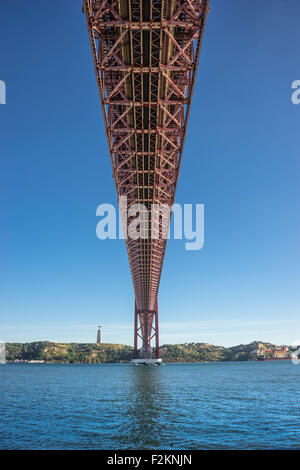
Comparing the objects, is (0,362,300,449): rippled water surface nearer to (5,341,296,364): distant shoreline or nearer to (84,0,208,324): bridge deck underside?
(84,0,208,324): bridge deck underside

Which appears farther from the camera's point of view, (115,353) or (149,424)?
(115,353)

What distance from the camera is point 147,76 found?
1495cm

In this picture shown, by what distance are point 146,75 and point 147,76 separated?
6cm

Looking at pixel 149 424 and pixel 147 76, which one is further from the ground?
pixel 147 76

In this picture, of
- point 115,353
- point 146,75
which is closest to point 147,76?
point 146,75

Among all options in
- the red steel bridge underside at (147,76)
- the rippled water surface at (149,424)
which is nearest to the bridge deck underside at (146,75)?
the red steel bridge underside at (147,76)

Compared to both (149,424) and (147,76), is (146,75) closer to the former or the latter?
(147,76)

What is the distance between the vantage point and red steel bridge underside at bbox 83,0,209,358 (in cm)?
1206

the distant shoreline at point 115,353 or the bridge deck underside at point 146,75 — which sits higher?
the bridge deck underside at point 146,75

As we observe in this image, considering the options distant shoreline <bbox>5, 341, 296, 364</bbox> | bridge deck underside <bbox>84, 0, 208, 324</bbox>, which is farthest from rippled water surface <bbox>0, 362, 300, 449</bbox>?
distant shoreline <bbox>5, 341, 296, 364</bbox>

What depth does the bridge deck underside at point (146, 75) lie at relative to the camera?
1206cm

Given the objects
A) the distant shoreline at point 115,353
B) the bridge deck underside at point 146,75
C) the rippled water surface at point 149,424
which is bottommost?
the distant shoreline at point 115,353

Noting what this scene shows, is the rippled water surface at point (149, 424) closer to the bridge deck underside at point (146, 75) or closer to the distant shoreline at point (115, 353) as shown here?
the bridge deck underside at point (146, 75)
